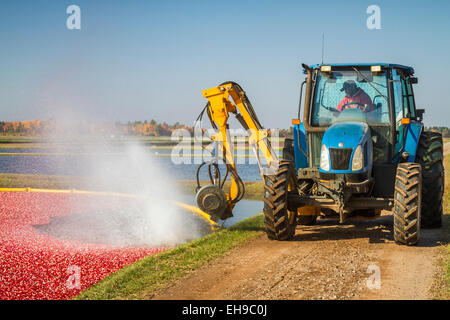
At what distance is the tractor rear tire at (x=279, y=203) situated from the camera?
9.30 metres

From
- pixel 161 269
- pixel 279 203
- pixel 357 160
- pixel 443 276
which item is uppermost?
pixel 357 160

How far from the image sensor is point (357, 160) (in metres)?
8.98

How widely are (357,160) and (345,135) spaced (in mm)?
475

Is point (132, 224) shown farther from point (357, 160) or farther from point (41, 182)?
point (41, 182)

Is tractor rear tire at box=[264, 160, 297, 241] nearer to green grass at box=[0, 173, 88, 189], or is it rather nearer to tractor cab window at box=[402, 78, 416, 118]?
tractor cab window at box=[402, 78, 416, 118]

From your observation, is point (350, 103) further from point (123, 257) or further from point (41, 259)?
point (41, 259)

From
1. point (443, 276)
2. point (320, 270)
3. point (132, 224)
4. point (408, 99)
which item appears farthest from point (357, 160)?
point (132, 224)

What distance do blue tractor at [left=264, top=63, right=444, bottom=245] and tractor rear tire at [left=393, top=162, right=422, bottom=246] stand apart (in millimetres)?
16

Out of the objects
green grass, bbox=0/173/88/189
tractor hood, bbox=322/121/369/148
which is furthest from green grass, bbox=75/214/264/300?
green grass, bbox=0/173/88/189

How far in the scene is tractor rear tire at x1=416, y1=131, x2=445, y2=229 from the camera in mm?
10422

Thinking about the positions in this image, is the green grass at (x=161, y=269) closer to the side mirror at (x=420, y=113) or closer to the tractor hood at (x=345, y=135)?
the tractor hood at (x=345, y=135)
